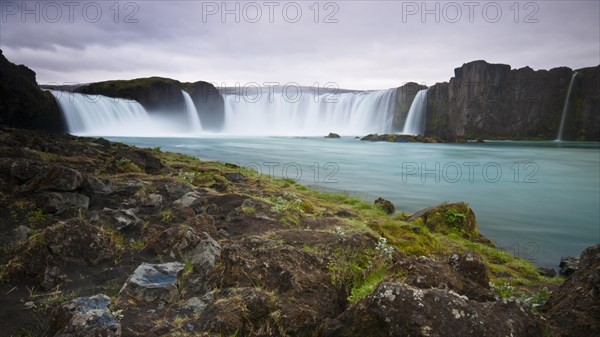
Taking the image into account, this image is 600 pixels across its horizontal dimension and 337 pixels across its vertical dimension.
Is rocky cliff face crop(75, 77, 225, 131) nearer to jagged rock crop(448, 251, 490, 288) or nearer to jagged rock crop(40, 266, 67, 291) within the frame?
jagged rock crop(40, 266, 67, 291)

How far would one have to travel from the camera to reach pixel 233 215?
736 cm

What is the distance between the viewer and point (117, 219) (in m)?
6.04

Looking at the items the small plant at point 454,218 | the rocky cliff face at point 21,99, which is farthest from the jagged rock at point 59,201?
the rocky cliff face at point 21,99

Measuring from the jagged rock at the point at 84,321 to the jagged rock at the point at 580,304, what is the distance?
155 inches

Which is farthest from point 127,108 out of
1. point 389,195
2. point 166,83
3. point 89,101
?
point 389,195

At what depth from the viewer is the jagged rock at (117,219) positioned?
19.5 ft

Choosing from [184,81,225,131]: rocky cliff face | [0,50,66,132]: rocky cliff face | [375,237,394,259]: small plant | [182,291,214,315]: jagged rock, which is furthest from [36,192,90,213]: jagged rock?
[184,81,225,131]: rocky cliff face

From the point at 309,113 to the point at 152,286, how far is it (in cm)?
9230

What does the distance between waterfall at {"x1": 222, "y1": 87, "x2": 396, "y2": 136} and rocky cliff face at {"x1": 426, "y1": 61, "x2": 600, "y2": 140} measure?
1486cm

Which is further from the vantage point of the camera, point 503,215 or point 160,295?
point 503,215

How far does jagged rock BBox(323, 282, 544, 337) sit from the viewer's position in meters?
2.78

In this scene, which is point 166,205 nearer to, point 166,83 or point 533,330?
point 533,330

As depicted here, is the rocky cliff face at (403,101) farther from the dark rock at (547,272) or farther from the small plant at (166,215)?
the small plant at (166,215)

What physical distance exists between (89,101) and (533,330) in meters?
64.9
